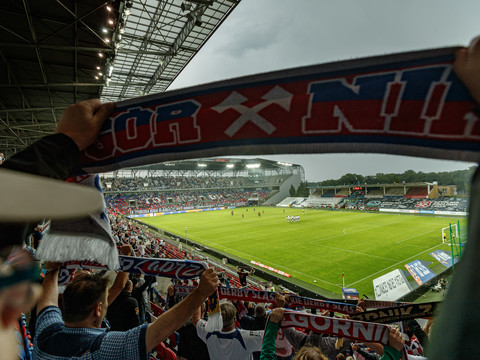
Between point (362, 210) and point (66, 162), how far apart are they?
49713mm

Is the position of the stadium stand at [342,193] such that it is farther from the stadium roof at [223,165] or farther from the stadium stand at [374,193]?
the stadium roof at [223,165]

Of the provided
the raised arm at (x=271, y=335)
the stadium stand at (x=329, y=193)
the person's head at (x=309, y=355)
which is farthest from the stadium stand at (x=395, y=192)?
the person's head at (x=309, y=355)

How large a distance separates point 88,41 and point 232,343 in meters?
12.1

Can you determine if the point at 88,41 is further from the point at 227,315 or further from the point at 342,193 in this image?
the point at 342,193

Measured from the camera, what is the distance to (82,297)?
2.00 metres

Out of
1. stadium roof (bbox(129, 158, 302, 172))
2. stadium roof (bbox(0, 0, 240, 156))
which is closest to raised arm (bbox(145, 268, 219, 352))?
stadium roof (bbox(0, 0, 240, 156))

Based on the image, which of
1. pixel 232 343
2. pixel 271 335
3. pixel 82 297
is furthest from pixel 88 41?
pixel 271 335

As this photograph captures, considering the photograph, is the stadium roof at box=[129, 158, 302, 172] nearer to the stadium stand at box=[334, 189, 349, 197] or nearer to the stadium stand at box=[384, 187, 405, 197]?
the stadium stand at box=[334, 189, 349, 197]

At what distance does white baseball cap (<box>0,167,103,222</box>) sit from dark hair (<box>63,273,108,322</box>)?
1939 mm

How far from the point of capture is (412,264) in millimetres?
16125

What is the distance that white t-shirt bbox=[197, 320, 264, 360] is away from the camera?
2.91 metres

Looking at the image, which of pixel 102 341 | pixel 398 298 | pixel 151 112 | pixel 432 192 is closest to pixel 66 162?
pixel 151 112

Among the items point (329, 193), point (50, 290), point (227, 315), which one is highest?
point (50, 290)

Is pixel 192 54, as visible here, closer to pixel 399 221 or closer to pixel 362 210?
pixel 399 221
